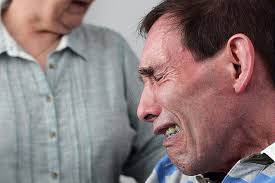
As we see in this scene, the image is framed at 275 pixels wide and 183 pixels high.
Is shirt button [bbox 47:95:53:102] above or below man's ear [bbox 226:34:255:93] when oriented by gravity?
below

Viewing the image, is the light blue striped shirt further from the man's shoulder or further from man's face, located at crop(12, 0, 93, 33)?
man's face, located at crop(12, 0, 93, 33)

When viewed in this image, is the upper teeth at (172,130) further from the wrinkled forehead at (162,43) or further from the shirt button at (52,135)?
the shirt button at (52,135)

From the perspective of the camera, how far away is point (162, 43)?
1.29 m

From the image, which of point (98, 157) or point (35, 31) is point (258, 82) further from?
point (35, 31)

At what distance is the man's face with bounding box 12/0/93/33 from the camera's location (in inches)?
70.9

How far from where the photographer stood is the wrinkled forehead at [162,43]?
50.2 inches

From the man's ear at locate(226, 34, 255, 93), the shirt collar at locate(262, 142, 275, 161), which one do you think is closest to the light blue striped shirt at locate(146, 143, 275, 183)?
the shirt collar at locate(262, 142, 275, 161)

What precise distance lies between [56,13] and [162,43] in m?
0.59

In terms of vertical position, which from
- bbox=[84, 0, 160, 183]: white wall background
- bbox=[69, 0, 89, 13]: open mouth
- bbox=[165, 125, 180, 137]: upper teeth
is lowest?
bbox=[165, 125, 180, 137]: upper teeth

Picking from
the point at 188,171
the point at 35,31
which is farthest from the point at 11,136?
the point at 188,171

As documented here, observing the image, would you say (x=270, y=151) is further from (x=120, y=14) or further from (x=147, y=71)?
(x=120, y=14)

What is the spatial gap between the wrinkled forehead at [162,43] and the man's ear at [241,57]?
10 cm

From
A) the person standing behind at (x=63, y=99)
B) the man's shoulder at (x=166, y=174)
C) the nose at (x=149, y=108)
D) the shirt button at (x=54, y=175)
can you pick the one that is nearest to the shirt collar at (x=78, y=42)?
the person standing behind at (x=63, y=99)

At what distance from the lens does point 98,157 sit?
5.83 ft
